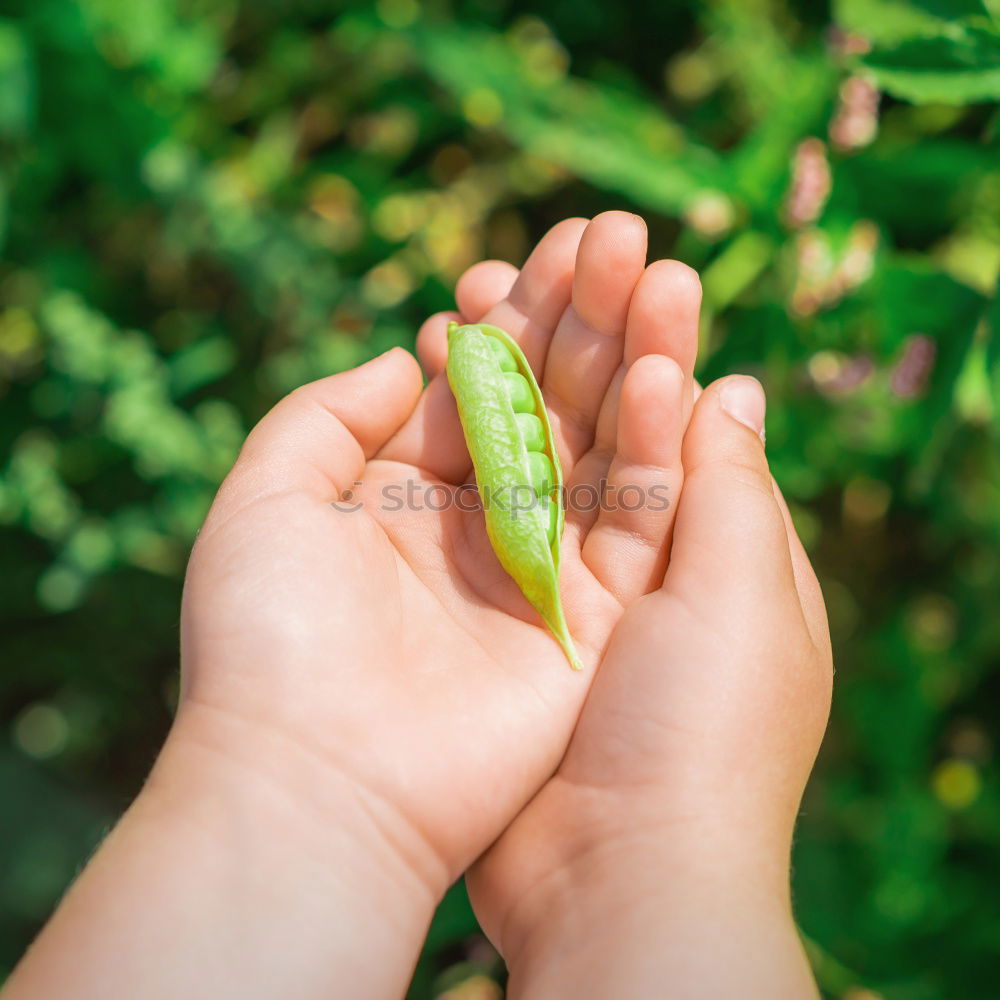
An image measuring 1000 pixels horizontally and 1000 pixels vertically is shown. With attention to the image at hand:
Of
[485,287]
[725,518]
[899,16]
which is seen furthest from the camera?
[899,16]

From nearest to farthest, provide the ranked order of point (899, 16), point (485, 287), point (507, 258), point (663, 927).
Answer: point (663, 927)
point (485, 287)
point (899, 16)
point (507, 258)

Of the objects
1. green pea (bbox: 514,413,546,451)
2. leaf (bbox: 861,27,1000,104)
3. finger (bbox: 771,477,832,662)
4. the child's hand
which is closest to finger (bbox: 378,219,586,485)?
green pea (bbox: 514,413,546,451)

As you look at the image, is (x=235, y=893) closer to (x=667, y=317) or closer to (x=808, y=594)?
(x=808, y=594)

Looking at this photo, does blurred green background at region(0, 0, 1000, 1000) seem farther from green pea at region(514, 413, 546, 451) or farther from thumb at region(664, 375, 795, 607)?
green pea at region(514, 413, 546, 451)

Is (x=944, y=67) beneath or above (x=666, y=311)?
above

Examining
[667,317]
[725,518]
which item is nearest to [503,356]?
[667,317]
